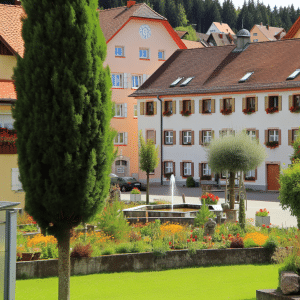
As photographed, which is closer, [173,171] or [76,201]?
[76,201]

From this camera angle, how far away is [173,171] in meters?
49.3

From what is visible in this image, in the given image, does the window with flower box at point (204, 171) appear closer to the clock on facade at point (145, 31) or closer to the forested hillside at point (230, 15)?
the clock on facade at point (145, 31)

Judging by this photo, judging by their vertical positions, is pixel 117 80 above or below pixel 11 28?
above

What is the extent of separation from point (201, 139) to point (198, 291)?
3463cm

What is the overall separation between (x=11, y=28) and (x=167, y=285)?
18929 millimetres

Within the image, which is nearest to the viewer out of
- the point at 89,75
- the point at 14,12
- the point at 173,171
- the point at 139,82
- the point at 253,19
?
the point at 89,75

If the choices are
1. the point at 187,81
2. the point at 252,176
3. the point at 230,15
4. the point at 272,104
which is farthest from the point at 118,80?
the point at 230,15

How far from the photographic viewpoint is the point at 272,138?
142 ft

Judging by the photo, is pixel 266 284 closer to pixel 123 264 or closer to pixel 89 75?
pixel 123 264

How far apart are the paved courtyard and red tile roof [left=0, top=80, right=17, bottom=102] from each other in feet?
35.3

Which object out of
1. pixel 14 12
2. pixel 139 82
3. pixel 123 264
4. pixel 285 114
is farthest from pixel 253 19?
pixel 123 264

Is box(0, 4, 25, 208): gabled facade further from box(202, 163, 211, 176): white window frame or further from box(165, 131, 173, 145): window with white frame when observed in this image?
box(165, 131, 173, 145): window with white frame

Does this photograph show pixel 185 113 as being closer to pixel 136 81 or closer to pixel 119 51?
pixel 136 81

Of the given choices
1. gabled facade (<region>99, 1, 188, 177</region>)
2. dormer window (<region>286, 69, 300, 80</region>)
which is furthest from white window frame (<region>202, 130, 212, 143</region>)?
gabled facade (<region>99, 1, 188, 177</region>)
